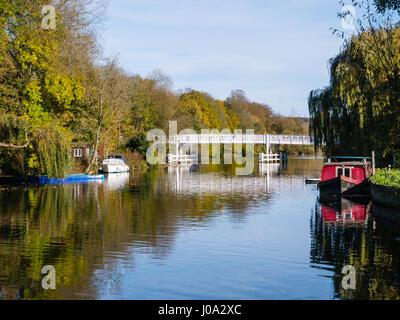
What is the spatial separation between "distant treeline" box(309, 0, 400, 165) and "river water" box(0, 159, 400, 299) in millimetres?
3842

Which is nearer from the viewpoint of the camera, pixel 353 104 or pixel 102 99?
pixel 353 104

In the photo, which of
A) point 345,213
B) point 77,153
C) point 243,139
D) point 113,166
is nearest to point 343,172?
point 345,213

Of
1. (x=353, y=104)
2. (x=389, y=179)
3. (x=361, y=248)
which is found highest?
(x=353, y=104)

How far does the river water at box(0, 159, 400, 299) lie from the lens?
10.2 metres

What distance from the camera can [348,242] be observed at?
50.3 ft

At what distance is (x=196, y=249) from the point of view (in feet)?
47.0

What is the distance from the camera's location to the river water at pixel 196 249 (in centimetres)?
1016

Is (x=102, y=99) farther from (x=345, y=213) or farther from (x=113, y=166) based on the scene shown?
(x=345, y=213)

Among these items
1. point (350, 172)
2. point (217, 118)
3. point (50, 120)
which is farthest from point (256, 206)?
point (217, 118)

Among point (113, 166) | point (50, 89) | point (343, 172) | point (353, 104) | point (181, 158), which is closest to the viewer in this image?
point (343, 172)

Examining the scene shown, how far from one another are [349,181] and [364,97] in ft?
31.8

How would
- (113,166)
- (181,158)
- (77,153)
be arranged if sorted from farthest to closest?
(181,158) → (77,153) → (113,166)

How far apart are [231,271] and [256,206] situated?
1358cm
